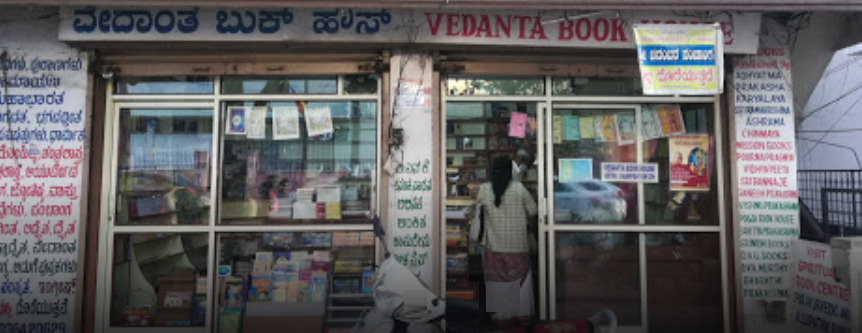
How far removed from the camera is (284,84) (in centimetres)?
484

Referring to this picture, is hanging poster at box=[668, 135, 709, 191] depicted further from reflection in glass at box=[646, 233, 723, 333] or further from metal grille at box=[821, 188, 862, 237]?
metal grille at box=[821, 188, 862, 237]

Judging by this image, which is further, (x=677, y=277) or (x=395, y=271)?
(x=677, y=277)

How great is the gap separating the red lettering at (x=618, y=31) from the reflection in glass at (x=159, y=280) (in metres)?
4.36

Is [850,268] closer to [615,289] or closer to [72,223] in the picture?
[615,289]

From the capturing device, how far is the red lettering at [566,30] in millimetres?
4512

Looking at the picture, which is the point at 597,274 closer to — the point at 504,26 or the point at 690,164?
the point at 690,164

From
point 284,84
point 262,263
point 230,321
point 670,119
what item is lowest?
point 230,321

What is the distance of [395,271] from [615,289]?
268 centimetres

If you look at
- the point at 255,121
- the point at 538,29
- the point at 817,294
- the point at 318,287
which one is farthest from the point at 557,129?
the point at 255,121

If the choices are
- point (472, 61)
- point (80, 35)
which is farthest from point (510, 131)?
point (80, 35)

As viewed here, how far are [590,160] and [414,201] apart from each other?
75.4 inches

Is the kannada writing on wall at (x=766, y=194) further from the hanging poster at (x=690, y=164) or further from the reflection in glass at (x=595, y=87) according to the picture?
the reflection in glass at (x=595, y=87)

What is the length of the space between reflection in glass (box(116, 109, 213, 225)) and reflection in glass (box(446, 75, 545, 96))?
249cm

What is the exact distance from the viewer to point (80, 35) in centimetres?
435
